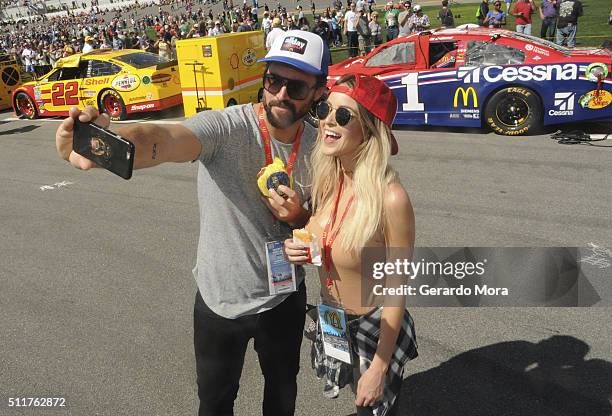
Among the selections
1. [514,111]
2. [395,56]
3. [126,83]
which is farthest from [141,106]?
[514,111]

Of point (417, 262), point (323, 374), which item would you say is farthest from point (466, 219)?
point (323, 374)

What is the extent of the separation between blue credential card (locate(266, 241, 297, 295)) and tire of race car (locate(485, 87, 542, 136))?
695 centimetres

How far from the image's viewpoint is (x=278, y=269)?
6.87 ft

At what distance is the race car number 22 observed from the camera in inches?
481

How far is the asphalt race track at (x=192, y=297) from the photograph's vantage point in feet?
10.2

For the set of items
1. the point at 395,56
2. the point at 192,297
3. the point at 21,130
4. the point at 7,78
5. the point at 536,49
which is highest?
the point at 536,49

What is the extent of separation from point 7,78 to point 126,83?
23.2 ft

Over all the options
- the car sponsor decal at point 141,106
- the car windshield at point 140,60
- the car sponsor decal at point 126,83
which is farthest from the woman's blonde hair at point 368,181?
the car windshield at point 140,60

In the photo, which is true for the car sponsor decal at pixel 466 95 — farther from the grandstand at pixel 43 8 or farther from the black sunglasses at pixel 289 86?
the grandstand at pixel 43 8

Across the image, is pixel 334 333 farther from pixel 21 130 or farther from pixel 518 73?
pixel 21 130

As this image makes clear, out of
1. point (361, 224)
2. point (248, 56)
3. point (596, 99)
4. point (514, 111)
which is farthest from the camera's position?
point (248, 56)

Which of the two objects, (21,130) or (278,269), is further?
(21,130)

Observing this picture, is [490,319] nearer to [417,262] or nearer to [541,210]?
[417,262]

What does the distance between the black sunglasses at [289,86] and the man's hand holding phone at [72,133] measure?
2.18 ft
